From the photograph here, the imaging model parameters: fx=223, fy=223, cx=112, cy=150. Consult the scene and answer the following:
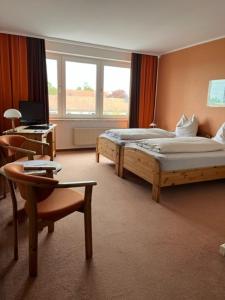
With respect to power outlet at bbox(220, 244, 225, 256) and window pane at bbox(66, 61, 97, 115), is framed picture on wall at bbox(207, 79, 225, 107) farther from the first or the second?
power outlet at bbox(220, 244, 225, 256)

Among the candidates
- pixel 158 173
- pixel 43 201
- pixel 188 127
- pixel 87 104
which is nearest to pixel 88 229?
pixel 43 201

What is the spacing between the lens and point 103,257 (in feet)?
A: 5.95

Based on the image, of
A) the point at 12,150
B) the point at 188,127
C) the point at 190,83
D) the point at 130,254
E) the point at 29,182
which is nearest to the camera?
the point at 29,182

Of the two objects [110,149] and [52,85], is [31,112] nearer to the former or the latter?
[52,85]

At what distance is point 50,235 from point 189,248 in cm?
126

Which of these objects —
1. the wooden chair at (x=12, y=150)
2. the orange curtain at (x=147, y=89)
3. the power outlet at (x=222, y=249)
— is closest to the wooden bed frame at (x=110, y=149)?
the wooden chair at (x=12, y=150)

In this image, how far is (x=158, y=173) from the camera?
2777mm

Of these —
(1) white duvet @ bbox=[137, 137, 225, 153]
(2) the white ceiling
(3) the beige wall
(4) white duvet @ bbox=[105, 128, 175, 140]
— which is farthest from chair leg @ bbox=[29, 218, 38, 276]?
(3) the beige wall

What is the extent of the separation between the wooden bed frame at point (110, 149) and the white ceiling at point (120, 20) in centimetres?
196

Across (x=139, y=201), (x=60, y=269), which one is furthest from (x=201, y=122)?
(x=60, y=269)

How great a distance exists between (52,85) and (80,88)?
0.66 metres

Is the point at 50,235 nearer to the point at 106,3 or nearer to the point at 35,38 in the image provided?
the point at 106,3

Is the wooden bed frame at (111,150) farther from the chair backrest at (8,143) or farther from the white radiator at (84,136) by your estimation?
the chair backrest at (8,143)

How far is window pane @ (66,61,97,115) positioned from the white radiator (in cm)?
43
